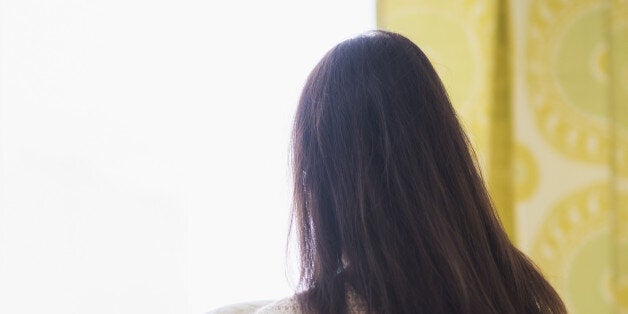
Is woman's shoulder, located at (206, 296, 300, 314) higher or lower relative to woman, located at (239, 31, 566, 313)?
lower

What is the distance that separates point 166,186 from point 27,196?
247 millimetres

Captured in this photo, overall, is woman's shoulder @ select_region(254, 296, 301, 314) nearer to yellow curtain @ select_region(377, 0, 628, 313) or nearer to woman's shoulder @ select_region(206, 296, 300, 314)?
woman's shoulder @ select_region(206, 296, 300, 314)

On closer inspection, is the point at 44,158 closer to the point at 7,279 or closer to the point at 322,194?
the point at 7,279

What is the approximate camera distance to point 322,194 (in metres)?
0.91

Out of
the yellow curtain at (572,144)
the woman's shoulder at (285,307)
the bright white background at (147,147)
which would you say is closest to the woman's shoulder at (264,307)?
the woman's shoulder at (285,307)

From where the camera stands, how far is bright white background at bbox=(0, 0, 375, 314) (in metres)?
1.42

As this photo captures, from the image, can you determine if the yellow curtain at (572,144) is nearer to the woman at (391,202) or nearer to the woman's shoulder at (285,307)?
the woman at (391,202)

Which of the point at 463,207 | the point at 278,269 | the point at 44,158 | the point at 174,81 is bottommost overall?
the point at 278,269

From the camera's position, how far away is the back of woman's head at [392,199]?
2.82 feet

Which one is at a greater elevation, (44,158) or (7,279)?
(44,158)

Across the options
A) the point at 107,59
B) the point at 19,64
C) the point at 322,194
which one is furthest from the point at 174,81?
the point at 322,194

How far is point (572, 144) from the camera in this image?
1.90 meters

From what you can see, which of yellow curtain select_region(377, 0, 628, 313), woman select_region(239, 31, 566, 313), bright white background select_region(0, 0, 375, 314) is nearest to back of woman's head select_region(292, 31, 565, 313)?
woman select_region(239, 31, 566, 313)

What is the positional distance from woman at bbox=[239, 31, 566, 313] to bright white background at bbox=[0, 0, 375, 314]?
44 centimetres
